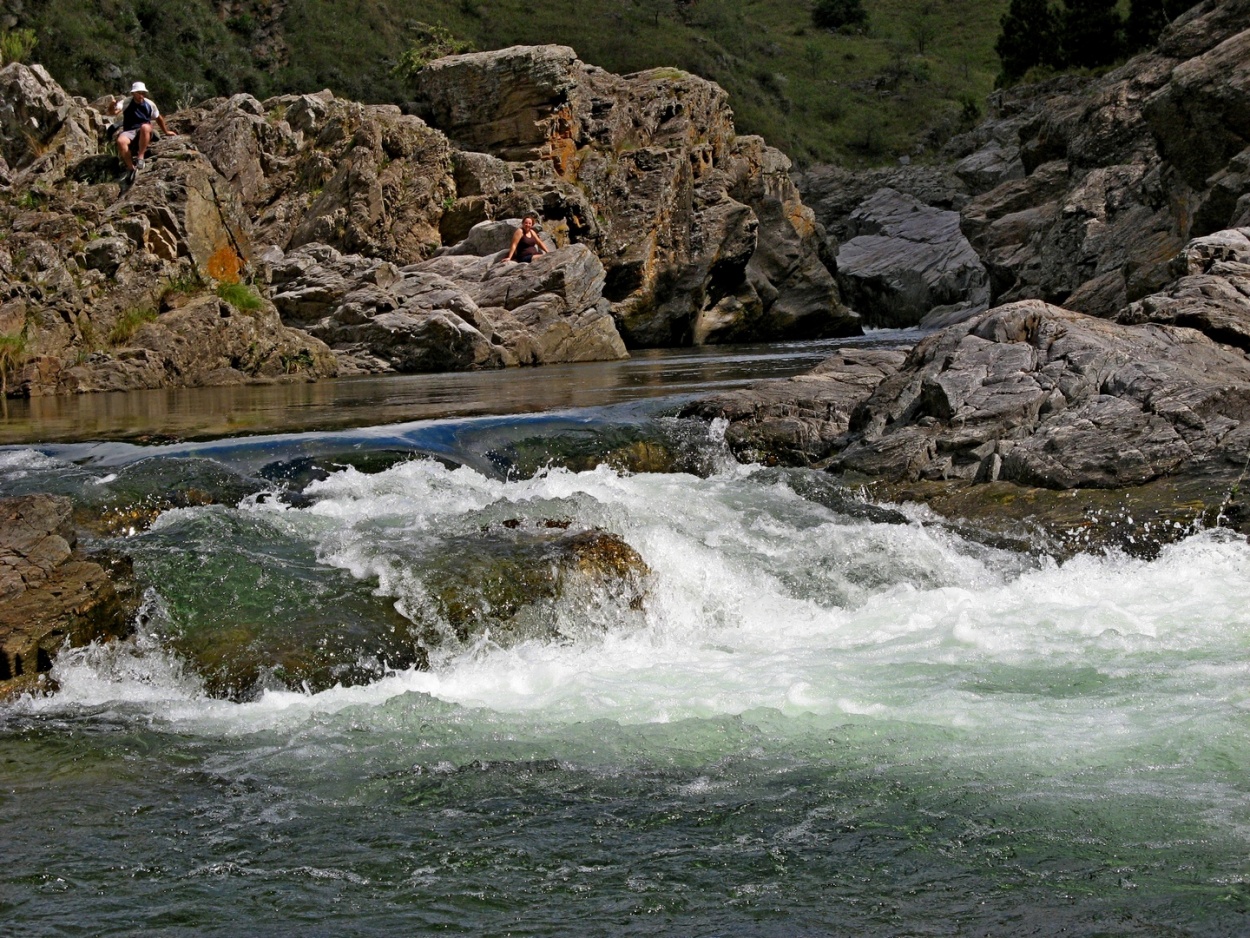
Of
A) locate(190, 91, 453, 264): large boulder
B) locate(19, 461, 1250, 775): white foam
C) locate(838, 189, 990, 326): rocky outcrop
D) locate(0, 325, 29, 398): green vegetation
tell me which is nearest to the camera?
locate(19, 461, 1250, 775): white foam

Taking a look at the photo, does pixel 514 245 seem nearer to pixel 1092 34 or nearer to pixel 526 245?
pixel 526 245

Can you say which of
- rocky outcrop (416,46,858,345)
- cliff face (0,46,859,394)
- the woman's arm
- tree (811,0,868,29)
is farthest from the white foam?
tree (811,0,868,29)

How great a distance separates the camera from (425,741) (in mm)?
5074

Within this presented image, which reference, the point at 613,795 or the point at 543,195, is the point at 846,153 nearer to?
the point at 543,195

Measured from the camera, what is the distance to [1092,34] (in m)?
41.6

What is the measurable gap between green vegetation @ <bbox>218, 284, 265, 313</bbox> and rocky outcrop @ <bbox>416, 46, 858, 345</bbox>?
8609mm

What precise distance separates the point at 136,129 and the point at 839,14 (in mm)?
61003

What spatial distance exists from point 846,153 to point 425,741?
56858 mm

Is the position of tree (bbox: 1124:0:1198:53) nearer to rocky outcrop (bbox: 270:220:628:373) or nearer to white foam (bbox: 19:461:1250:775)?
rocky outcrop (bbox: 270:220:628:373)

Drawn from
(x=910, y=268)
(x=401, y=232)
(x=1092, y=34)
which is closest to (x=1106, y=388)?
(x=401, y=232)

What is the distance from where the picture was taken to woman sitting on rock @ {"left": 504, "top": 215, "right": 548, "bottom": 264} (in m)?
24.1

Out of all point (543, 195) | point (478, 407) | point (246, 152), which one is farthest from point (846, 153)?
point (478, 407)

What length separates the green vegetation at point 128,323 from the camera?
17.8m

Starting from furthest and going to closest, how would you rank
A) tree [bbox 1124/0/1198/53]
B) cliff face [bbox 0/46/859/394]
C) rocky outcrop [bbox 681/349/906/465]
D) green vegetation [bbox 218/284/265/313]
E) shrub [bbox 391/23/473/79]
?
tree [bbox 1124/0/1198/53] < shrub [bbox 391/23/473/79] < green vegetation [bbox 218/284/265/313] < cliff face [bbox 0/46/859/394] < rocky outcrop [bbox 681/349/906/465]
